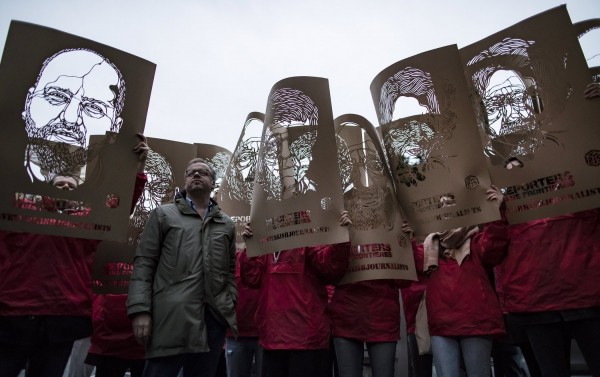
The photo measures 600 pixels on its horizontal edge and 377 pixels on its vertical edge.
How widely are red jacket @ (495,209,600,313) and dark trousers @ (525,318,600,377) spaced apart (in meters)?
0.13

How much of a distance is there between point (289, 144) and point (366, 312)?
1.46 metres

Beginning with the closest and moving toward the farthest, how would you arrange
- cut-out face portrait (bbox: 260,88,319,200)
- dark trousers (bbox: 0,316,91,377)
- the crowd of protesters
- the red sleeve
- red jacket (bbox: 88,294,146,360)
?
dark trousers (bbox: 0,316,91,377), the crowd of protesters, cut-out face portrait (bbox: 260,88,319,200), red jacket (bbox: 88,294,146,360), the red sleeve

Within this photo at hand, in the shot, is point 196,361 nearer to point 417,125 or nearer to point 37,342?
point 37,342

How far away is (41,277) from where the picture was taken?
2.43 metres

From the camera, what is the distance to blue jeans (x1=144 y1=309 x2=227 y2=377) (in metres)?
2.45

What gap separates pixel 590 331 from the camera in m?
2.46

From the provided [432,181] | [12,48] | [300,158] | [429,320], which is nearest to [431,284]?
[429,320]

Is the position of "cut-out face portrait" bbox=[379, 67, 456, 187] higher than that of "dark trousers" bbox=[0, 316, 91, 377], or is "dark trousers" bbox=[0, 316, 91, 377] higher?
"cut-out face portrait" bbox=[379, 67, 456, 187]

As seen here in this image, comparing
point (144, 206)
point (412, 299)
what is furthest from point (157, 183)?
Result: point (412, 299)

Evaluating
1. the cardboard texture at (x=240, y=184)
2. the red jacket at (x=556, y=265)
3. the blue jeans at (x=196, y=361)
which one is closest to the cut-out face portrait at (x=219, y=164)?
the cardboard texture at (x=240, y=184)

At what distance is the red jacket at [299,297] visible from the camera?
3100mm

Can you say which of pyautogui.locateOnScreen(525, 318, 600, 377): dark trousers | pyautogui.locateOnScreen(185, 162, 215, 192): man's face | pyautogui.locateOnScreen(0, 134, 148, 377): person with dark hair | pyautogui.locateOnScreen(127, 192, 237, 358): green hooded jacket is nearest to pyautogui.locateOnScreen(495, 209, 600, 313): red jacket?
pyautogui.locateOnScreen(525, 318, 600, 377): dark trousers

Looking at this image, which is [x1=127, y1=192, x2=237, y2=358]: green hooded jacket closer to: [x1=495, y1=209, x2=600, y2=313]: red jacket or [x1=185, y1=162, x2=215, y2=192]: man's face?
[x1=185, y1=162, x2=215, y2=192]: man's face

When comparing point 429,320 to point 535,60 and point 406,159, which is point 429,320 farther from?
point 535,60
